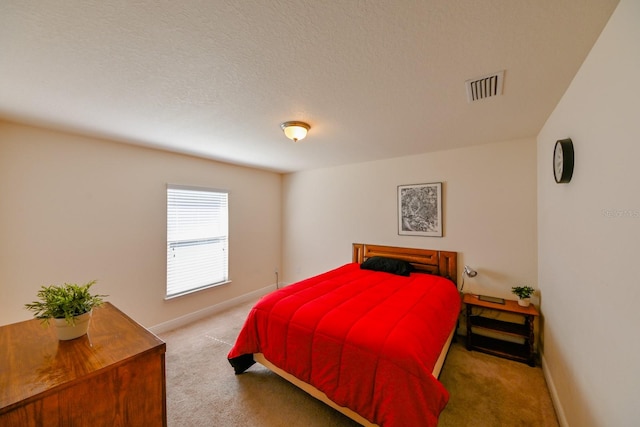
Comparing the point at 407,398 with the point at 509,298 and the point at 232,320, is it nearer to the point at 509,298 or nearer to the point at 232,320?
the point at 509,298

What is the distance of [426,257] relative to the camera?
3.24 meters

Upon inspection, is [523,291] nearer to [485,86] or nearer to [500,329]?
[500,329]

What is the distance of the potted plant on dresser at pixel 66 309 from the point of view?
114cm

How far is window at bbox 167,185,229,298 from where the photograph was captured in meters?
3.26

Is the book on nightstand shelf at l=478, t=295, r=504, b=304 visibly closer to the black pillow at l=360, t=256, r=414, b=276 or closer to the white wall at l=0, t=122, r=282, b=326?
the black pillow at l=360, t=256, r=414, b=276

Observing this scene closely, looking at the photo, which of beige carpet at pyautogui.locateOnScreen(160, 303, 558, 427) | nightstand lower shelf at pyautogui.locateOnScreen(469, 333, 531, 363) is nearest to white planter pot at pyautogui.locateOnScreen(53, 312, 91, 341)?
beige carpet at pyautogui.locateOnScreen(160, 303, 558, 427)

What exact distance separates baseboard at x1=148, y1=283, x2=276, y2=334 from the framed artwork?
272 cm

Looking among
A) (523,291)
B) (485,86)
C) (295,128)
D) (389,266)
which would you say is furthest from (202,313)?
(485,86)

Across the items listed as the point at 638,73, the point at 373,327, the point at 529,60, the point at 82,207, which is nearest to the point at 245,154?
the point at 82,207

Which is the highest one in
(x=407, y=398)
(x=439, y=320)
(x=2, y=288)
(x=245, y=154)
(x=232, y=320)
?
(x=245, y=154)

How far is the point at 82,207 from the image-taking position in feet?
8.25

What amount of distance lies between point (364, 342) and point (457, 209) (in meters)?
2.28

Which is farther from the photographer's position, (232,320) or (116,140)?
(232,320)

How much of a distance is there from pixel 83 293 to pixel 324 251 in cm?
335
